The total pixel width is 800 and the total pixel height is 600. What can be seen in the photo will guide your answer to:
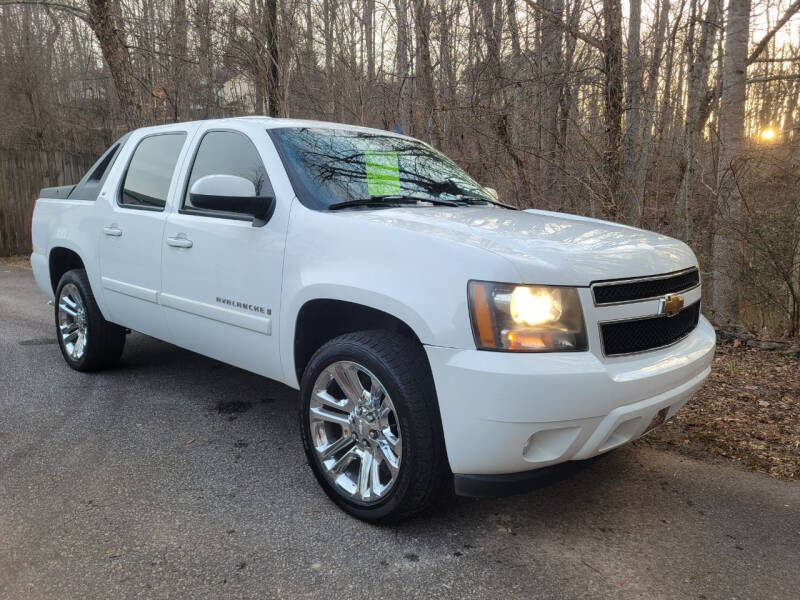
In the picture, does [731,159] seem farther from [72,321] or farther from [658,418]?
[72,321]

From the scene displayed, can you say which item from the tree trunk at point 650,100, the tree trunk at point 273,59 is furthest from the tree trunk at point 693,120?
the tree trunk at point 273,59

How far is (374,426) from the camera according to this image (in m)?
2.77

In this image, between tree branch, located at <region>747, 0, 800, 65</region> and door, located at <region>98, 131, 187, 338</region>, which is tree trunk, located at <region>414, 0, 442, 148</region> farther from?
door, located at <region>98, 131, 187, 338</region>

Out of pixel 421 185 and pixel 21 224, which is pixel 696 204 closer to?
pixel 421 185

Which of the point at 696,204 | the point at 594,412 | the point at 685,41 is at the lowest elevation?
the point at 594,412

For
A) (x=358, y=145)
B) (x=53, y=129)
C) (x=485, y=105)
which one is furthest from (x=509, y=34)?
(x=53, y=129)

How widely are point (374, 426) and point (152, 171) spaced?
2639 mm

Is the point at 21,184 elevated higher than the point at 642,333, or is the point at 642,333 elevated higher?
the point at 21,184

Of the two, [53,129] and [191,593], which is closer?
[191,593]

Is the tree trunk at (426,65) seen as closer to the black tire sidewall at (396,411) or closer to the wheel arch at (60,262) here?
the wheel arch at (60,262)

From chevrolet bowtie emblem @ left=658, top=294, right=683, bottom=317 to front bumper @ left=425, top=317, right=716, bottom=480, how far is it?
11.2 inches

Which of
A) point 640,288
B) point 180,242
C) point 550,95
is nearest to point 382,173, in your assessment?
point 180,242

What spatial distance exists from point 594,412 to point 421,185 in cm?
189

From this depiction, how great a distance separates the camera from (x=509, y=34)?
28.0ft
